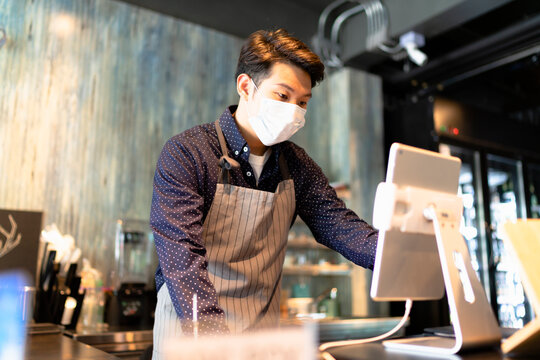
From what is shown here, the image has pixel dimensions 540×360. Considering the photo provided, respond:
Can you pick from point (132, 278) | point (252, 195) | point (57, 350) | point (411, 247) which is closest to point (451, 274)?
point (411, 247)

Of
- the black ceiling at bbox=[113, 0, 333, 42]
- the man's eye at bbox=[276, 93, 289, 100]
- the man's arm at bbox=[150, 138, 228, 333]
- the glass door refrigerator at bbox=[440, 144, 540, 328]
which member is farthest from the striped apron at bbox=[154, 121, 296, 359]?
the glass door refrigerator at bbox=[440, 144, 540, 328]

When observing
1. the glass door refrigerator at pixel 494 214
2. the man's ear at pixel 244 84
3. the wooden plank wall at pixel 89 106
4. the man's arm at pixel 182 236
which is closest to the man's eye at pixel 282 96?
the man's ear at pixel 244 84

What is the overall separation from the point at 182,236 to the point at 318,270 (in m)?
2.76

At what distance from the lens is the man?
4.34ft

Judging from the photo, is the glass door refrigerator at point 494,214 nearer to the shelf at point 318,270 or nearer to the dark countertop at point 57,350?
the shelf at point 318,270

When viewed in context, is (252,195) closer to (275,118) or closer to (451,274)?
(275,118)

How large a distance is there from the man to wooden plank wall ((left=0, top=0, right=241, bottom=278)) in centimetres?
181

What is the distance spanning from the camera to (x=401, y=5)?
152 inches

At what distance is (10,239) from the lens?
2521 millimetres

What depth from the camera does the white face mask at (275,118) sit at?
147cm

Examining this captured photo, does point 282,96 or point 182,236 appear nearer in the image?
point 182,236

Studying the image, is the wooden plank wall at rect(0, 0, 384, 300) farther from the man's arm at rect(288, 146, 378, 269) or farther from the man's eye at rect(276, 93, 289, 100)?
the man's eye at rect(276, 93, 289, 100)

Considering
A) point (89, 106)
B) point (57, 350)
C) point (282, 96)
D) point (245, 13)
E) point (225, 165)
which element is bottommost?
point (57, 350)

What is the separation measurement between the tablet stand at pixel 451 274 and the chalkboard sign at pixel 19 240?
209cm
